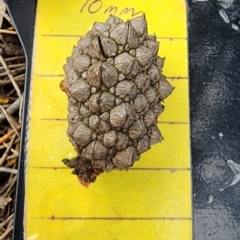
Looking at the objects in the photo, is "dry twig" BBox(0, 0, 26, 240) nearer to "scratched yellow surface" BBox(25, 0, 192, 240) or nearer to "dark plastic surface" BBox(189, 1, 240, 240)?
"scratched yellow surface" BBox(25, 0, 192, 240)

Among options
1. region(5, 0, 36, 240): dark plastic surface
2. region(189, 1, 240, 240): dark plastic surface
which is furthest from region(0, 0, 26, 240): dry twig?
region(189, 1, 240, 240): dark plastic surface

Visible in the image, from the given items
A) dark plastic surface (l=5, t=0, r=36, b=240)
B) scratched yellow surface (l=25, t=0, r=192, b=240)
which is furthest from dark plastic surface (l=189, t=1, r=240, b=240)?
dark plastic surface (l=5, t=0, r=36, b=240)

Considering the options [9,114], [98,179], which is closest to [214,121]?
[98,179]

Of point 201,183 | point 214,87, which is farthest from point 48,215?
point 214,87

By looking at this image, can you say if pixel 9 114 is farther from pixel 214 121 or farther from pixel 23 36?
pixel 214 121

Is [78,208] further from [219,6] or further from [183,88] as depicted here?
[219,6]

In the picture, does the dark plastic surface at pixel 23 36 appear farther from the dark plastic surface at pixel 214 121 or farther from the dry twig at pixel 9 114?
the dark plastic surface at pixel 214 121

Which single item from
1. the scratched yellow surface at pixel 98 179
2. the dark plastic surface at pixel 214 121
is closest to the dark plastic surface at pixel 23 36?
the scratched yellow surface at pixel 98 179

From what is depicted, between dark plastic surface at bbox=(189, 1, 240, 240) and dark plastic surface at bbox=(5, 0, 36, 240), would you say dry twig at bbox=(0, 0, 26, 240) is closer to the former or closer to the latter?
dark plastic surface at bbox=(5, 0, 36, 240)

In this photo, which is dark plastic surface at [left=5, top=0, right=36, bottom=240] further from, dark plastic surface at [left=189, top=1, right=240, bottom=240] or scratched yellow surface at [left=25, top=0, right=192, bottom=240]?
dark plastic surface at [left=189, top=1, right=240, bottom=240]
